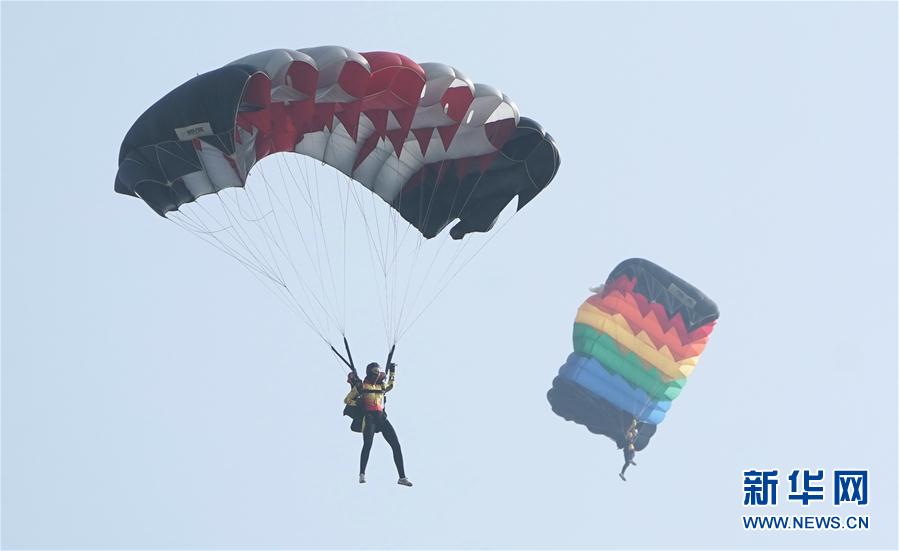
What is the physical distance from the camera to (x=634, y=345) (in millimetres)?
43375

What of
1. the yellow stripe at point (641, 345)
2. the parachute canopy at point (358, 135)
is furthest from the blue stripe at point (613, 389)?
the parachute canopy at point (358, 135)

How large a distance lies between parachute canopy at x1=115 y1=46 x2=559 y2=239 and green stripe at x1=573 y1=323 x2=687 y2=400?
14144 mm

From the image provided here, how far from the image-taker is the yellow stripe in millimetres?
43344

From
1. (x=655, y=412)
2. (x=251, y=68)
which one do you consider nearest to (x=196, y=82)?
(x=251, y=68)

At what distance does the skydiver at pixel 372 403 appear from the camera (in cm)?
2758

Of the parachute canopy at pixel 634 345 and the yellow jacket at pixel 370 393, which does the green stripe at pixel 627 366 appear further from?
the yellow jacket at pixel 370 393

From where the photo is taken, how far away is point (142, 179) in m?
27.7

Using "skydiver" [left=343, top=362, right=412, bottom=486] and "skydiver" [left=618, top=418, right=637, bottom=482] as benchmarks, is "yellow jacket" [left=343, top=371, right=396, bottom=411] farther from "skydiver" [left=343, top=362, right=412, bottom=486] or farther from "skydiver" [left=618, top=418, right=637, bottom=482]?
"skydiver" [left=618, top=418, right=637, bottom=482]

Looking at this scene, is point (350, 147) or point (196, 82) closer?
point (196, 82)

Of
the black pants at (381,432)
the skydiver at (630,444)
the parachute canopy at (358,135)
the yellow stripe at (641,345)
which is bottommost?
the black pants at (381,432)

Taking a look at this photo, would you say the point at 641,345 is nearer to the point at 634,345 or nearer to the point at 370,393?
the point at 634,345

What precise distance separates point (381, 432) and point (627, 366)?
54.0ft

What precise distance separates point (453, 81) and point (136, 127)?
4.33 meters

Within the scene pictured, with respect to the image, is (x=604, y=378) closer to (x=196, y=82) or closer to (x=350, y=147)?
(x=350, y=147)
